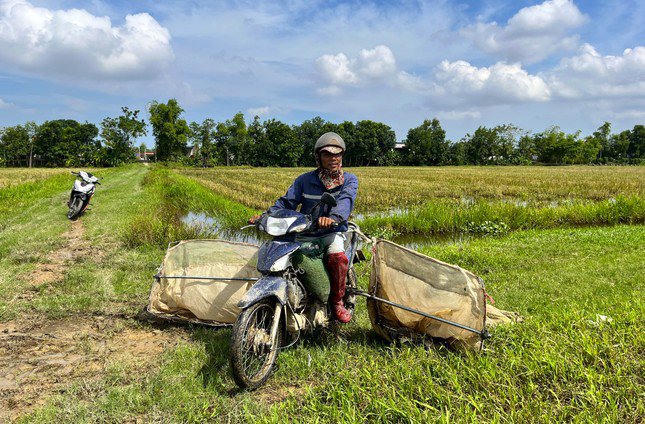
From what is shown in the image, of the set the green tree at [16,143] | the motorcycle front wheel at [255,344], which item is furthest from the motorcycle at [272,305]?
the green tree at [16,143]

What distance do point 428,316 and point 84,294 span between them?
4.06 meters

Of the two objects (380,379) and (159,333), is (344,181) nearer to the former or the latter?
(380,379)

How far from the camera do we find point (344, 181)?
3.47 m

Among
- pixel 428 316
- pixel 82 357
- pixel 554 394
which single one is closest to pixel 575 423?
pixel 554 394

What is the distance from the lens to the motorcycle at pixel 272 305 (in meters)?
2.60

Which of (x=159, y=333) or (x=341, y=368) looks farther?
(x=159, y=333)

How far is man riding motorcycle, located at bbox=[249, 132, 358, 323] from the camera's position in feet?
10.2

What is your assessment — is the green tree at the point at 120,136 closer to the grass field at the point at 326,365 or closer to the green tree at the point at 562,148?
the grass field at the point at 326,365

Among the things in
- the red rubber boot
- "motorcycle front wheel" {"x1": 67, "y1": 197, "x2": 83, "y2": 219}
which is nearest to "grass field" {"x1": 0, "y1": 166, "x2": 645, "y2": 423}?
the red rubber boot

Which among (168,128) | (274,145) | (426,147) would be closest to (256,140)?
(274,145)

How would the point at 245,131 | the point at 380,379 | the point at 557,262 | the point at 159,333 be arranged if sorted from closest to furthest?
the point at 380,379 < the point at 159,333 < the point at 557,262 < the point at 245,131

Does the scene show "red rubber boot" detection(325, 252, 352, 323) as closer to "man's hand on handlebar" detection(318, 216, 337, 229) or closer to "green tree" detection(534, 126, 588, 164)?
"man's hand on handlebar" detection(318, 216, 337, 229)

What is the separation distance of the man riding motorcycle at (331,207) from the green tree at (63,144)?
232 ft

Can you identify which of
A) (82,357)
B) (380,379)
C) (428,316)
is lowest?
(82,357)
